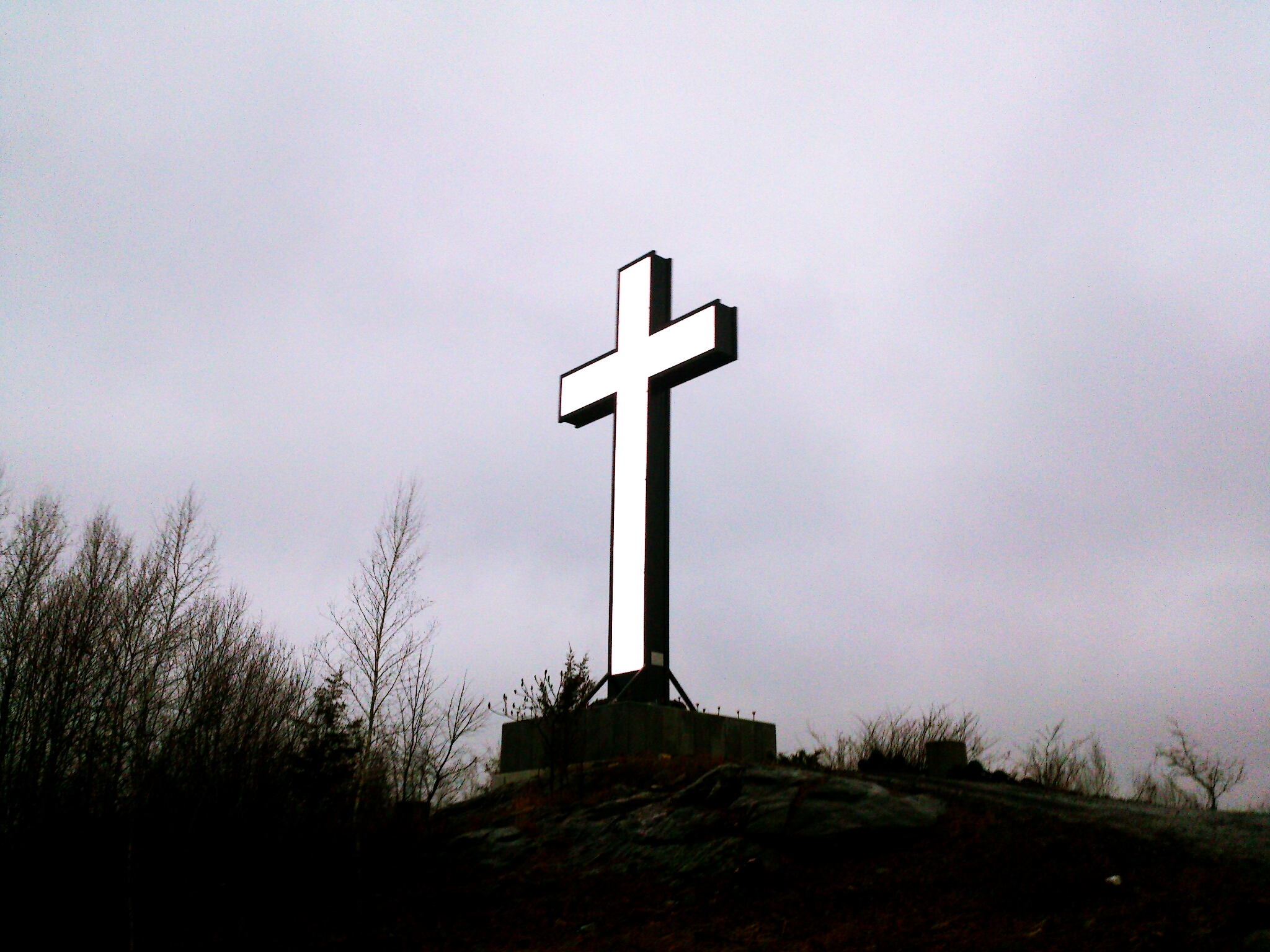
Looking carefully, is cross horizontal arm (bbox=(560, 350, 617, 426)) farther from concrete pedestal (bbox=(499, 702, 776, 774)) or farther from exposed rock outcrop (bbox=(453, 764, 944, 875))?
exposed rock outcrop (bbox=(453, 764, 944, 875))

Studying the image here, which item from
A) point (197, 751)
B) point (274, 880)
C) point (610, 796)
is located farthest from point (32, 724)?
point (610, 796)

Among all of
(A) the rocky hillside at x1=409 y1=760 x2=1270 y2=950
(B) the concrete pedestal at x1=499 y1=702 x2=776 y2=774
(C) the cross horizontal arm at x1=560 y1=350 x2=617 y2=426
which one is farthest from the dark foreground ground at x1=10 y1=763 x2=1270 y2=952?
(C) the cross horizontal arm at x1=560 y1=350 x2=617 y2=426

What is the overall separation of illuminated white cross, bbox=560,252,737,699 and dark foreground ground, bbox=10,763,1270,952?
3571mm

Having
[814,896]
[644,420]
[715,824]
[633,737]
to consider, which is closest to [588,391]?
[644,420]

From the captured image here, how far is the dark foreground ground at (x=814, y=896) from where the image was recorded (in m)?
6.15

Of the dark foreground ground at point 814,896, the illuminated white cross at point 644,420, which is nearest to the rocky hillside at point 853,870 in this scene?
the dark foreground ground at point 814,896

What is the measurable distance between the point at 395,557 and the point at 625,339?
18.2ft

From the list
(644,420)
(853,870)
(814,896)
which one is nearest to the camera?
(814,896)

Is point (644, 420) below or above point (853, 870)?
above

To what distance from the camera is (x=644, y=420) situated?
13117 mm

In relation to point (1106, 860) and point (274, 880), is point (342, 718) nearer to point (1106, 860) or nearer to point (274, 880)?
point (274, 880)

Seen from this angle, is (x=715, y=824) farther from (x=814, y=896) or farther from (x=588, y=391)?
(x=588, y=391)

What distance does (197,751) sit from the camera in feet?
31.6

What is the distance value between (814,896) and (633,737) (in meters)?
4.17
